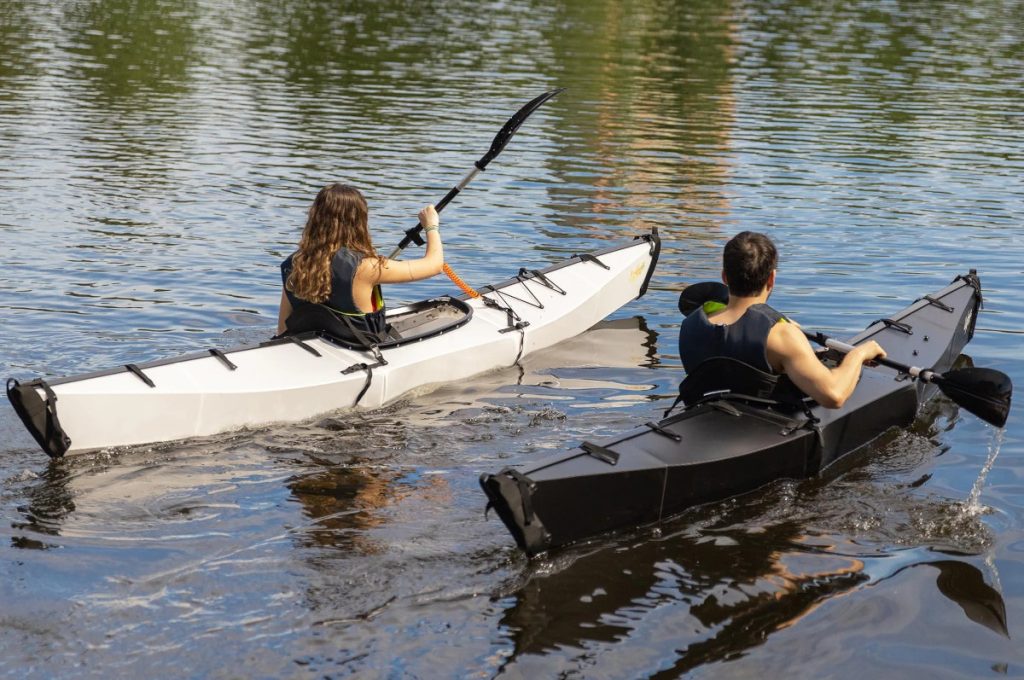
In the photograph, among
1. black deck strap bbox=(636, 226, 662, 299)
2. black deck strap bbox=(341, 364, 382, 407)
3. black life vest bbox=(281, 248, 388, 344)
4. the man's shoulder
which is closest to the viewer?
the man's shoulder

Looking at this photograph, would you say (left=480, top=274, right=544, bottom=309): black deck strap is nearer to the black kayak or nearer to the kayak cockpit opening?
the kayak cockpit opening

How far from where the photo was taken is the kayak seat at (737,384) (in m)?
6.36

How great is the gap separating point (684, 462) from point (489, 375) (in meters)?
3.03

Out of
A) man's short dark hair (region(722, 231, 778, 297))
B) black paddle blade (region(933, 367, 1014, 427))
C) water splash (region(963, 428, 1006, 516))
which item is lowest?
water splash (region(963, 428, 1006, 516))

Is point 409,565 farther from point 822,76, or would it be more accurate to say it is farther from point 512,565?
point 822,76

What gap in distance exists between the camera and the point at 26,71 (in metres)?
23.0

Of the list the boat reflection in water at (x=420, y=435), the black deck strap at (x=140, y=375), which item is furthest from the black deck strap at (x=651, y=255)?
the black deck strap at (x=140, y=375)

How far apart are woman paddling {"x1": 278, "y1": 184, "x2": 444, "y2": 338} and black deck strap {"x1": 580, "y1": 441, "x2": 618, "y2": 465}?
232cm

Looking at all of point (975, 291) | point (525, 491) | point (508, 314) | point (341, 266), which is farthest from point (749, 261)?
point (975, 291)

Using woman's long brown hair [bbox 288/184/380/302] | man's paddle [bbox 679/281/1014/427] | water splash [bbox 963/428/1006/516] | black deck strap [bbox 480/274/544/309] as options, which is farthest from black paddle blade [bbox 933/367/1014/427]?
black deck strap [bbox 480/274/544/309]

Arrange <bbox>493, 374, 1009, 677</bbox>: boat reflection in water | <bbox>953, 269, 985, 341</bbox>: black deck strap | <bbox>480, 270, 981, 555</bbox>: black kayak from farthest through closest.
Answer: <bbox>953, 269, 985, 341</bbox>: black deck strap
<bbox>480, 270, 981, 555</bbox>: black kayak
<bbox>493, 374, 1009, 677</bbox>: boat reflection in water

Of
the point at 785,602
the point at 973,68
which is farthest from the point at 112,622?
the point at 973,68

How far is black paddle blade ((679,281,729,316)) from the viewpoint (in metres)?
7.16

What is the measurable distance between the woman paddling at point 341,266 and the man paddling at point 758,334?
221 centimetres
